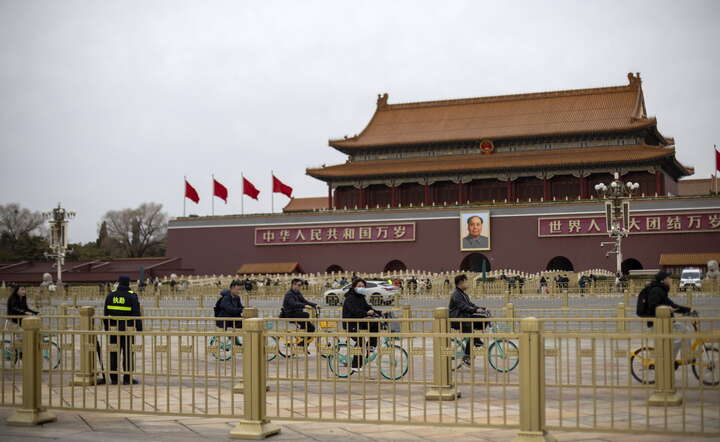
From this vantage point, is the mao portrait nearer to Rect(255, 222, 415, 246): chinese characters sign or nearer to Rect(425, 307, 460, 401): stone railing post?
Rect(255, 222, 415, 246): chinese characters sign

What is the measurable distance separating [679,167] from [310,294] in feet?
78.1

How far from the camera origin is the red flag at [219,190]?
4359 centimetres

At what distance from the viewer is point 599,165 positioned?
4081 cm

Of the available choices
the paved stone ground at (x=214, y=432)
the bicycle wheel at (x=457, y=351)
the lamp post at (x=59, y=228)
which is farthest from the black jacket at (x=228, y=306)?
the lamp post at (x=59, y=228)

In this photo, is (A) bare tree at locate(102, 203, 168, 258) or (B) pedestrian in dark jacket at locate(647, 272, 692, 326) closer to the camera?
(B) pedestrian in dark jacket at locate(647, 272, 692, 326)

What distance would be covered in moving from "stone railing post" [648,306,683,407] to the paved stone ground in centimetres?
93

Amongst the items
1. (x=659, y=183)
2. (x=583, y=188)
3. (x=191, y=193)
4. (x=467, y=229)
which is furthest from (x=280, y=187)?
(x=659, y=183)

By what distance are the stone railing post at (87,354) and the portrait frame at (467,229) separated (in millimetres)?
31886

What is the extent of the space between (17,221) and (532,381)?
219 ft

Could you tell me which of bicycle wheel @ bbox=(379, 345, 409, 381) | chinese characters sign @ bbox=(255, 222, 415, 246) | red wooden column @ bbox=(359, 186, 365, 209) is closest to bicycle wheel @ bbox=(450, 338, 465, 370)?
bicycle wheel @ bbox=(379, 345, 409, 381)

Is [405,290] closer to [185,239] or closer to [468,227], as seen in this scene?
[468,227]

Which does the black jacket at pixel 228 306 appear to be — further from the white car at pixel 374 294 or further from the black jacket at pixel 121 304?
the white car at pixel 374 294

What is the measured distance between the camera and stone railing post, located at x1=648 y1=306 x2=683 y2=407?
7.45 m

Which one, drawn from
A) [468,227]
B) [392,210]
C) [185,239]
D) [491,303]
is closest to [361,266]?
[392,210]
